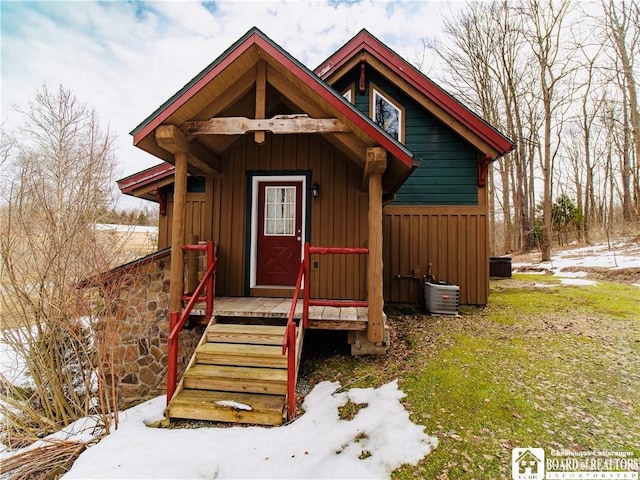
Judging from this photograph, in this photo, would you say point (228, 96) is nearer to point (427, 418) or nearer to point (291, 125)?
point (291, 125)

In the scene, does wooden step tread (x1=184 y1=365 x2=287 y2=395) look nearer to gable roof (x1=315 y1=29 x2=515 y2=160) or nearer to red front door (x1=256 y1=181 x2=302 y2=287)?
red front door (x1=256 y1=181 x2=302 y2=287)

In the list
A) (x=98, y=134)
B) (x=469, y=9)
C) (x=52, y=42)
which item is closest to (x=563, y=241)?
(x=469, y=9)

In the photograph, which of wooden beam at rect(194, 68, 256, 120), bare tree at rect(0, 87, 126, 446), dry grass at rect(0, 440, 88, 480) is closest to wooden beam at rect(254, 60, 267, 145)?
wooden beam at rect(194, 68, 256, 120)

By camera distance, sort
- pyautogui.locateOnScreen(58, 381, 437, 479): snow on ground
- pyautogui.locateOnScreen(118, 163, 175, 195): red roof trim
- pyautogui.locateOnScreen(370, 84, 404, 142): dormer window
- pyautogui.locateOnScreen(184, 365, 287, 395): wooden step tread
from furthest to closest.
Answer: pyautogui.locateOnScreen(370, 84, 404, 142): dormer window
pyautogui.locateOnScreen(118, 163, 175, 195): red roof trim
pyautogui.locateOnScreen(184, 365, 287, 395): wooden step tread
pyautogui.locateOnScreen(58, 381, 437, 479): snow on ground

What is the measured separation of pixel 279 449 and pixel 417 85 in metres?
6.40

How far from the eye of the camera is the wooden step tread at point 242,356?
135 inches

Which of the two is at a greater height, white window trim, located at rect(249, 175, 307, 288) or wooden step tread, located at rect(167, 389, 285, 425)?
white window trim, located at rect(249, 175, 307, 288)

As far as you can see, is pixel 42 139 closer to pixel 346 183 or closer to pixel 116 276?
pixel 116 276

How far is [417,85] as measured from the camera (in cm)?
604

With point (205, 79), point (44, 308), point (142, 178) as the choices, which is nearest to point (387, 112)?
point (205, 79)

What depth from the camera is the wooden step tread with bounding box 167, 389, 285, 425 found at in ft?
9.83

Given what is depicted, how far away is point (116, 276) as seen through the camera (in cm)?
443

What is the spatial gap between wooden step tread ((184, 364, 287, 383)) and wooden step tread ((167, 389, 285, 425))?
0.67ft

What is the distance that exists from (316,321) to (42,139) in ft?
43.0
